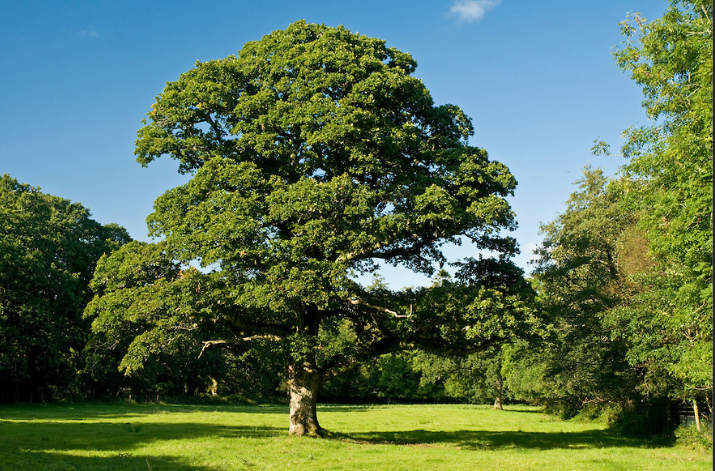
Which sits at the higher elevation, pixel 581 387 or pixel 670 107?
pixel 670 107

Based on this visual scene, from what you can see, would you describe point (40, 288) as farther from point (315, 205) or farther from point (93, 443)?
point (315, 205)

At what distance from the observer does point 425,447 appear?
859 inches

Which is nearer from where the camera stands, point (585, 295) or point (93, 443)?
point (93, 443)

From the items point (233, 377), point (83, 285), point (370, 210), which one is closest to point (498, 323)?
point (370, 210)

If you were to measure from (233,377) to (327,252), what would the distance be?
5248 cm

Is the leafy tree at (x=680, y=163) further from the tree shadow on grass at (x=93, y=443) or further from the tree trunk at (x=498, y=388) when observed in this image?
the tree trunk at (x=498, y=388)

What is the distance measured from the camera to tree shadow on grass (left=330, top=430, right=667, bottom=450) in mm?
23250

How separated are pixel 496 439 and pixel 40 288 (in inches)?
1428

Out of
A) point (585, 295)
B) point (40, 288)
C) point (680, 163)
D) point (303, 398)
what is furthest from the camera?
point (40, 288)

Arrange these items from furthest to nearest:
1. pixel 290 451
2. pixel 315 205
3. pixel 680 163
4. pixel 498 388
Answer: pixel 498 388, pixel 315 205, pixel 290 451, pixel 680 163

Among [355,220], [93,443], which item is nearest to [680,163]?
[355,220]

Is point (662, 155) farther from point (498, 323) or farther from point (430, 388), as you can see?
point (430, 388)

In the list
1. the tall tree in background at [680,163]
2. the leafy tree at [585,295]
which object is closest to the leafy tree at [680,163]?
the tall tree in background at [680,163]

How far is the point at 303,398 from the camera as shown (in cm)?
2234
